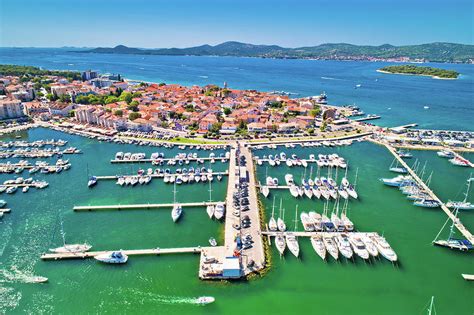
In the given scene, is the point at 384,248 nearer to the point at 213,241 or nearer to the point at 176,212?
the point at 213,241

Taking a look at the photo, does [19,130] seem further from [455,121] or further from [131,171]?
[455,121]

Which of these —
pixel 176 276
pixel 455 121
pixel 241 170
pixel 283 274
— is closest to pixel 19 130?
pixel 241 170

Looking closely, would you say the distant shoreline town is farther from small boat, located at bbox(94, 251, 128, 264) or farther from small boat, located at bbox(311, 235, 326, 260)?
small boat, located at bbox(94, 251, 128, 264)

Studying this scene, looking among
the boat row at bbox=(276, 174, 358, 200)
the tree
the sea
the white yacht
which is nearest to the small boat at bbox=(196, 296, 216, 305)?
the sea

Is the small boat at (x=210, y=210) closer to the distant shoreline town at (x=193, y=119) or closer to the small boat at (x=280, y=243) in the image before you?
the small boat at (x=280, y=243)

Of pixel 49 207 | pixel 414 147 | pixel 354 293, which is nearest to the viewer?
pixel 354 293

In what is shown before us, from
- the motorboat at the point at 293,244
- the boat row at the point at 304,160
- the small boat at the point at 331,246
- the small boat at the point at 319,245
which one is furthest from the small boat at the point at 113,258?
the boat row at the point at 304,160
